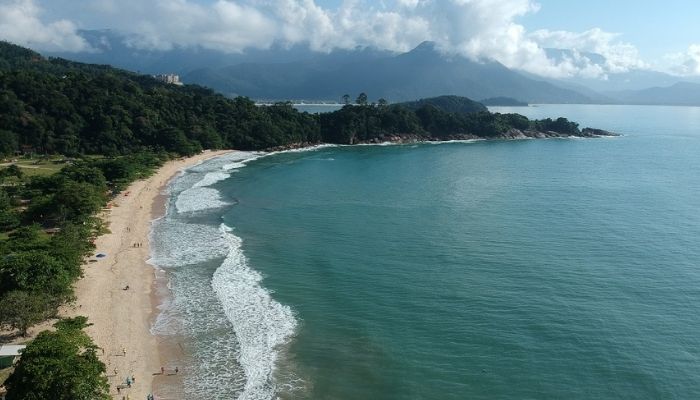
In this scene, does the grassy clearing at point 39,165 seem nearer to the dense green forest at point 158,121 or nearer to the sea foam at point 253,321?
the dense green forest at point 158,121

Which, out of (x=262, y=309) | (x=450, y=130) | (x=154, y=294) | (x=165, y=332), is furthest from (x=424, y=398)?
(x=450, y=130)

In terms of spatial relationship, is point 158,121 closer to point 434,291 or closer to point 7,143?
point 7,143

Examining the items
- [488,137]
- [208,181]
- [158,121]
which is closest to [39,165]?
[208,181]

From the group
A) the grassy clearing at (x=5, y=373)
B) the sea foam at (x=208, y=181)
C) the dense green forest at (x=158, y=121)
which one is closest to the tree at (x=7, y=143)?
the dense green forest at (x=158, y=121)

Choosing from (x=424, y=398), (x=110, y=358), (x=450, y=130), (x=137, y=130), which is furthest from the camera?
(x=450, y=130)

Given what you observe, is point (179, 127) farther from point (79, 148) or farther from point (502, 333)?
point (502, 333)

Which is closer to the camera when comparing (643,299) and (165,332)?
(165,332)

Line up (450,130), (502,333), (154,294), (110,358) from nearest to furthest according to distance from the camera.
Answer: (110,358)
(502,333)
(154,294)
(450,130)
